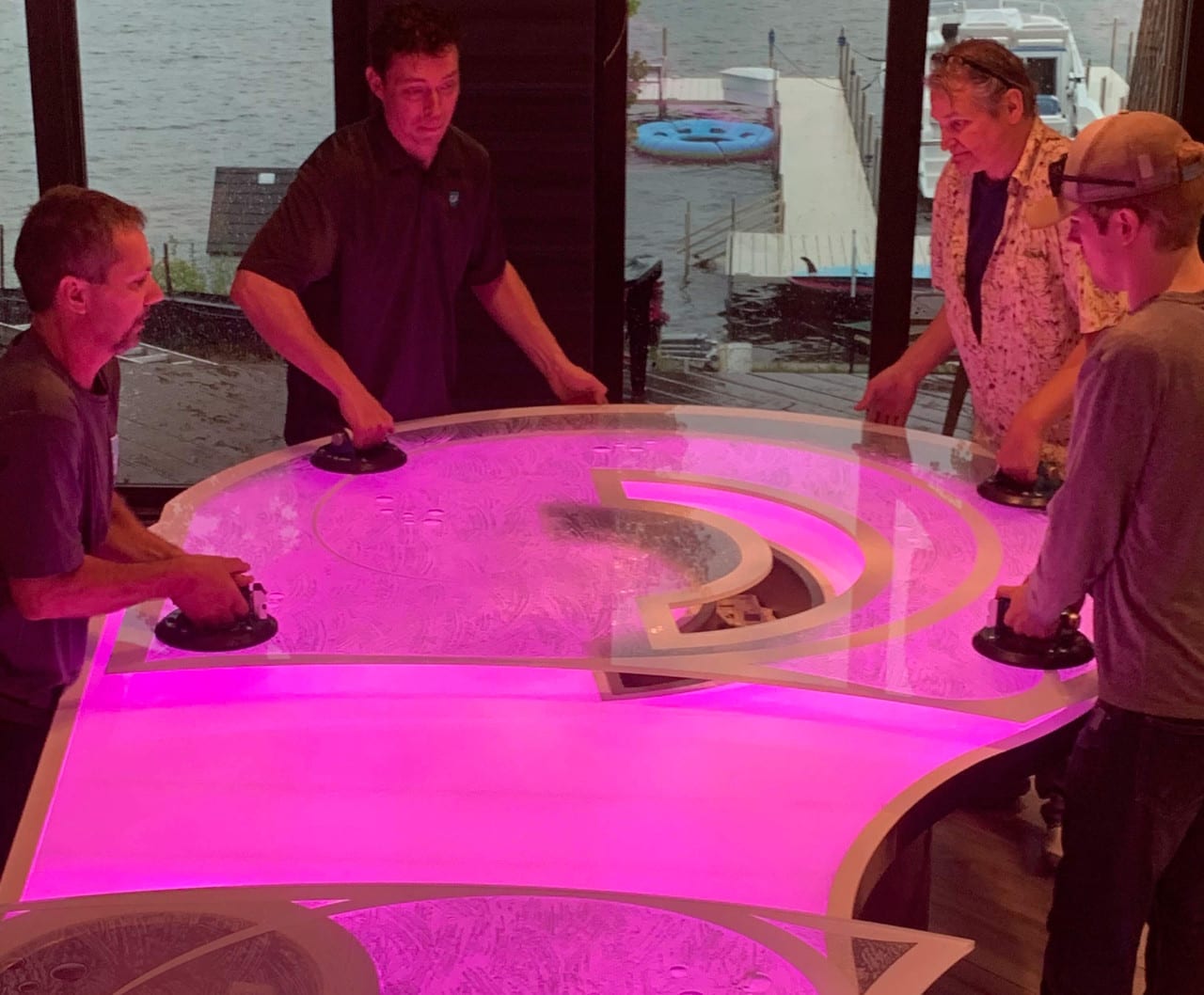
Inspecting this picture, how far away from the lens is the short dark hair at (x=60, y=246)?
1.91 meters

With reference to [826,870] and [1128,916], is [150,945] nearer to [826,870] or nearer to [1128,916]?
[826,870]

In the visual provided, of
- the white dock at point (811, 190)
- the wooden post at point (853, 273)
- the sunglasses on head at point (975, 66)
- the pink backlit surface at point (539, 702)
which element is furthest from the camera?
the white dock at point (811, 190)

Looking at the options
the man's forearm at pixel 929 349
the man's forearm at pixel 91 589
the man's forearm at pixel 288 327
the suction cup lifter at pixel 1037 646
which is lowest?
the suction cup lifter at pixel 1037 646

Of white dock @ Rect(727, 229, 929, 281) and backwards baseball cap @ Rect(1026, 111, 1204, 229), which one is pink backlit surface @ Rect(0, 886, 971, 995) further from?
white dock @ Rect(727, 229, 929, 281)

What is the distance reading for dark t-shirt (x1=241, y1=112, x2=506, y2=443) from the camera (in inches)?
119

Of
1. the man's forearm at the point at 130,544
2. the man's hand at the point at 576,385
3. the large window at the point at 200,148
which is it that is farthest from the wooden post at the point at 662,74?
the man's forearm at the point at 130,544

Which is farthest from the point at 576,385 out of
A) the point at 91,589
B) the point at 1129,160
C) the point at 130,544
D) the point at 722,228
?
the point at 722,228

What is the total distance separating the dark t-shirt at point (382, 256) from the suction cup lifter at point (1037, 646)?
5.57ft

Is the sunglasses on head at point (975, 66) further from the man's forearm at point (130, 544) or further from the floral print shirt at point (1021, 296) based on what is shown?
the man's forearm at point (130, 544)

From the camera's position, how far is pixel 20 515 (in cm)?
180

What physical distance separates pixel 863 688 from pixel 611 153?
9.86 feet

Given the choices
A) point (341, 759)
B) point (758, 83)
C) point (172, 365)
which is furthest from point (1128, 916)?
point (172, 365)

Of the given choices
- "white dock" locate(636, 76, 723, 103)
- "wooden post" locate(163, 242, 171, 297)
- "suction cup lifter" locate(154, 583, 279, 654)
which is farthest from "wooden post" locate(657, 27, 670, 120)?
"suction cup lifter" locate(154, 583, 279, 654)

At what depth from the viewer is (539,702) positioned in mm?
1853
